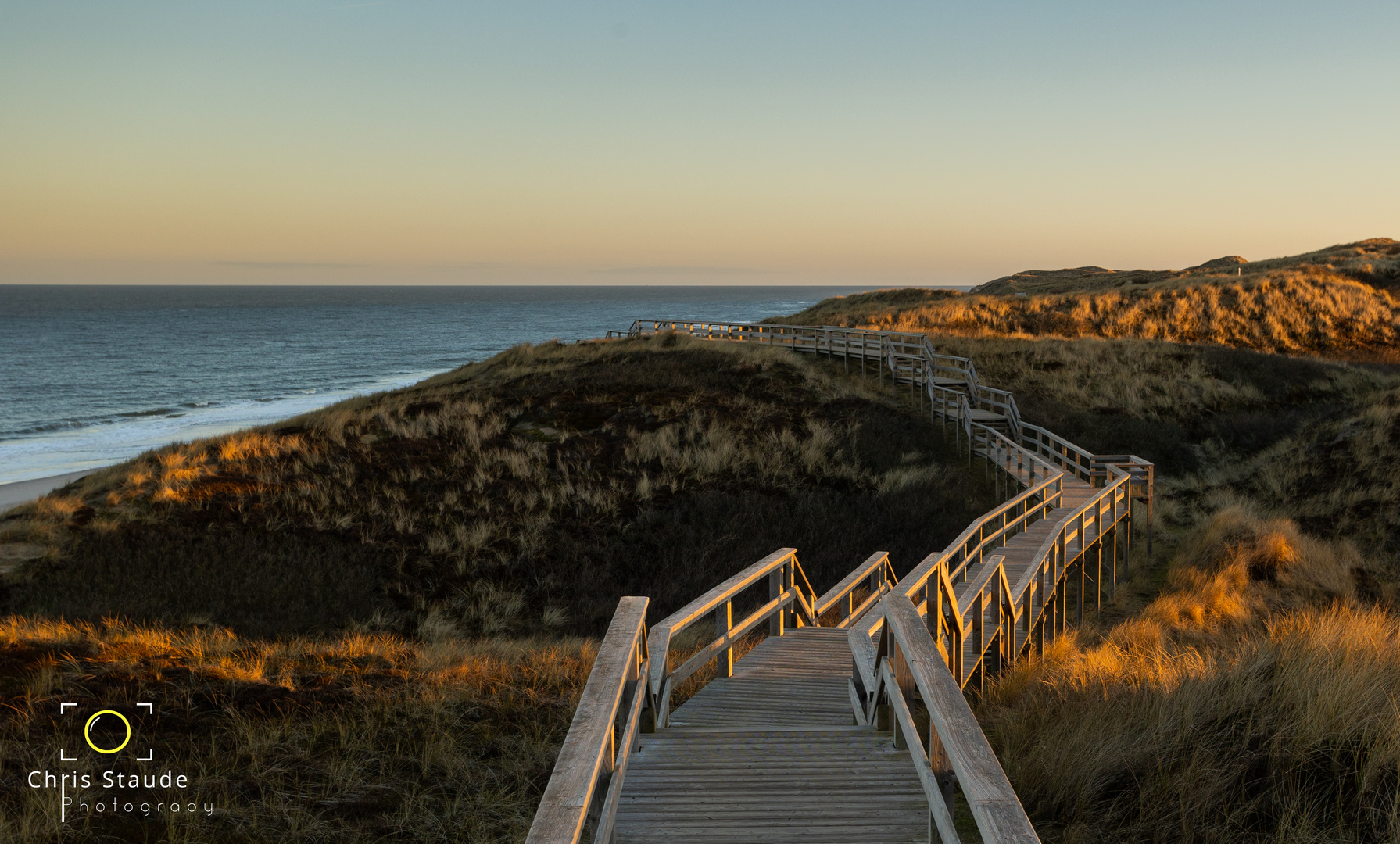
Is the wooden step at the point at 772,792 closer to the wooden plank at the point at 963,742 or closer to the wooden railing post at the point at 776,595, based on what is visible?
the wooden plank at the point at 963,742

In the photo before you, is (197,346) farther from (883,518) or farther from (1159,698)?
(1159,698)

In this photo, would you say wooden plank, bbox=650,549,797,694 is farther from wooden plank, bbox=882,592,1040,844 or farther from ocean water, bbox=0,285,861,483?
ocean water, bbox=0,285,861,483

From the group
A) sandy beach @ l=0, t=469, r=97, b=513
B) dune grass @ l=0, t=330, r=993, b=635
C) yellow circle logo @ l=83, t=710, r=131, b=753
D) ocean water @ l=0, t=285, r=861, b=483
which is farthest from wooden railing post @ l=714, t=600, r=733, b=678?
ocean water @ l=0, t=285, r=861, b=483

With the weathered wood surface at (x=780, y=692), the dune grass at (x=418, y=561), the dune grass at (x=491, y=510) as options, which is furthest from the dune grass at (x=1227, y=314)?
the weathered wood surface at (x=780, y=692)

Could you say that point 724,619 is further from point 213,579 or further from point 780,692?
point 213,579

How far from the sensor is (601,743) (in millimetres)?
3229

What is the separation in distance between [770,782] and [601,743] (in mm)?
1483

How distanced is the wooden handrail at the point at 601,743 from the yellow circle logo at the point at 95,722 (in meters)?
4.40

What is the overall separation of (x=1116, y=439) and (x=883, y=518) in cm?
1055

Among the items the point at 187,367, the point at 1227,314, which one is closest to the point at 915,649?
the point at 1227,314

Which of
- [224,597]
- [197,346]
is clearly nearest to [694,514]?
[224,597]

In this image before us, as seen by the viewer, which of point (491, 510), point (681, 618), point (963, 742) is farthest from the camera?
point (491, 510)

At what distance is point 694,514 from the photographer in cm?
1988

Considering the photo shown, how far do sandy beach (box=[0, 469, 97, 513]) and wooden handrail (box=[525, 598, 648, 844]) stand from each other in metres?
29.7
